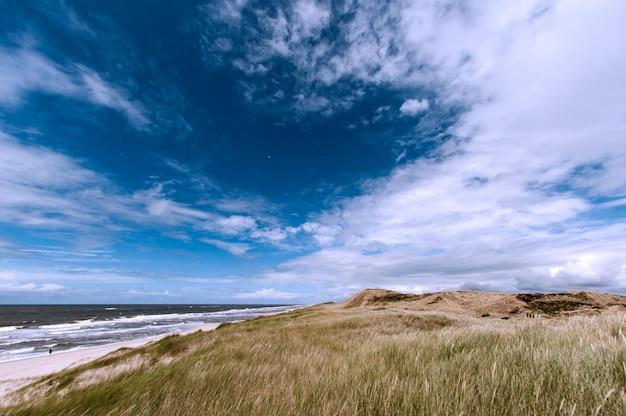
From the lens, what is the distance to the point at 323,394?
2.96 m

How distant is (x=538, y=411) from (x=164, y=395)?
3667 millimetres

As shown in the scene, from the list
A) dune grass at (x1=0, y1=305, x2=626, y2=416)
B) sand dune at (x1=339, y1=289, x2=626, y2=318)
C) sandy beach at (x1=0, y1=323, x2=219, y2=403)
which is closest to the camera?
dune grass at (x1=0, y1=305, x2=626, y2=416)

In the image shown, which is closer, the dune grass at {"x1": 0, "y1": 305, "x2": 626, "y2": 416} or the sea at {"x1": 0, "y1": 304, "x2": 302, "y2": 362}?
the dune grass at {"x1": 0, "y1": 305, "x2": 626, "y2": 416}

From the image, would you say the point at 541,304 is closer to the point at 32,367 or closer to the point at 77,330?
the point at 32,367

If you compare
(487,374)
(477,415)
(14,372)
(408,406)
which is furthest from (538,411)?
(14,372)

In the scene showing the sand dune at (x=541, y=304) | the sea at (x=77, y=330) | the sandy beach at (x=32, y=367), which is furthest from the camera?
the sea at (x=77, y=330)

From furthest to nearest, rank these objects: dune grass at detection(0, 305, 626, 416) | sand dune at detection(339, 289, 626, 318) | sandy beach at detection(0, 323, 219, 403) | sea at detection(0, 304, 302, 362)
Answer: sea at detection(0, 304, 302, 362)
sand dune at detection(339, 289, 626, 318)
sandy beach at detection(0, 323, 219, 403)
dune grass at detection(0, 305, 626, 416)

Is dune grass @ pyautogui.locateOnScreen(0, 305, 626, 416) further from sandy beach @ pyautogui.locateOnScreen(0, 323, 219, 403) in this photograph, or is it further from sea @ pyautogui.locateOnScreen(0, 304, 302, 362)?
sea @ pyautogui.locateOnScreen(0, 304, 302, 362)

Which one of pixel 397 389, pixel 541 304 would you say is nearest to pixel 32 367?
pixel 397 389

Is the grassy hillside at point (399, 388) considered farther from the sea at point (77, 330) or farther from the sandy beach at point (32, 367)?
the sea at point (77, 330)

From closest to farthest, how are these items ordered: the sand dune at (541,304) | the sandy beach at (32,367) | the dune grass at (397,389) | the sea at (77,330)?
the dune grass at (397,389)
the sandy beach at (32,367)
the sand dune at (541,304)
the sea at (77,330)

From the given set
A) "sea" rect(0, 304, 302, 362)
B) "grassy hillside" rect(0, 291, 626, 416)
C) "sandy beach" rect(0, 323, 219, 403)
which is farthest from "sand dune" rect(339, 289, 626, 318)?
"sea" rect(0, 304, 302, 362)

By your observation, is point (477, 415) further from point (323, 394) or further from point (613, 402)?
point (323, 394)

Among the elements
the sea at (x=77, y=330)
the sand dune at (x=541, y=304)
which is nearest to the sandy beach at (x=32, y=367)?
the sea at (x=77, y=330)
